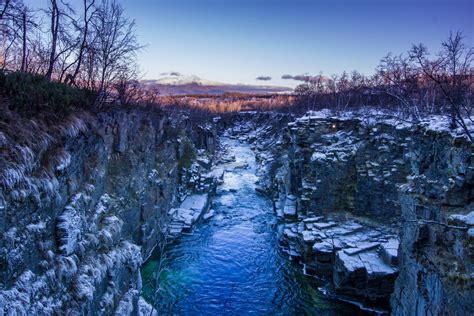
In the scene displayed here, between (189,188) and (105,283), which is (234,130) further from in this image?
(105,283)

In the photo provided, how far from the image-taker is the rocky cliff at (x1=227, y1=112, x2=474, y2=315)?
31.6 ft

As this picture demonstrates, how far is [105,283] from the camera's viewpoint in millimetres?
11219

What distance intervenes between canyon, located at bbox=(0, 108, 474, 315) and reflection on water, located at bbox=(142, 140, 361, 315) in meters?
0.88

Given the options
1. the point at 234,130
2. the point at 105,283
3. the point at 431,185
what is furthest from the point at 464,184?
the point at 234,130

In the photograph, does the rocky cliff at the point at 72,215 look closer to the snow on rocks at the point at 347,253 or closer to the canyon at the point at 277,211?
the canyon at the point at 277,211

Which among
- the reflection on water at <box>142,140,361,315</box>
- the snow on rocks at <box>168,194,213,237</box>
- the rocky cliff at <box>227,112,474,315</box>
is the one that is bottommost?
the reflection on water at <box>142,140,361,315</box>

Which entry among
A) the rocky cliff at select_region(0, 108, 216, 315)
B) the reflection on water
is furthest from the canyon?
the reflection on water

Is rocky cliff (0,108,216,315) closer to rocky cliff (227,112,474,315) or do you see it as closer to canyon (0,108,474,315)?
canyon (0,108,474,315)

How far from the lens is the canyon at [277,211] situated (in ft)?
27.7

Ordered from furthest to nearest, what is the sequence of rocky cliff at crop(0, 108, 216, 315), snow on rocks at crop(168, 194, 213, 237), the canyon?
snow on rocks at crop(168, 194, 213, 237), the canyon, rocky cliff at crop(0, 108, 216, 315)

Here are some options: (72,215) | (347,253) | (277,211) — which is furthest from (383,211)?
(72,215)

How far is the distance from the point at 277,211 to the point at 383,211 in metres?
9.88

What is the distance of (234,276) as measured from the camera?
19234 millimetres

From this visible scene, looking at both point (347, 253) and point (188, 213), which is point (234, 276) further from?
point (188, 213)
